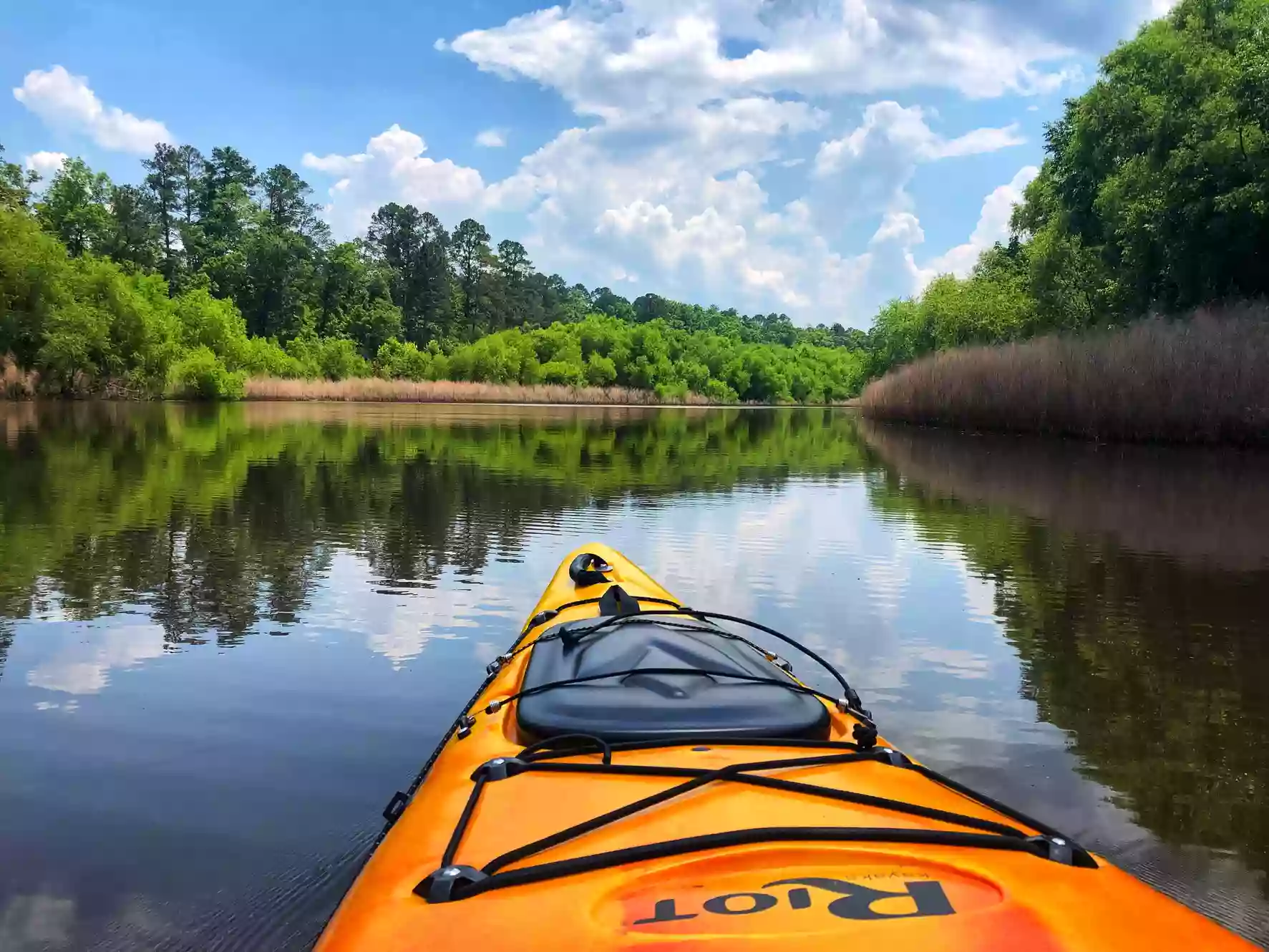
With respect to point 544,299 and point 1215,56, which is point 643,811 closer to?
point 1215,56

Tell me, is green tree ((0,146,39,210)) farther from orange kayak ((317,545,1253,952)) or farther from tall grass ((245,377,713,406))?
orange kayak ((317,545,1253,952))

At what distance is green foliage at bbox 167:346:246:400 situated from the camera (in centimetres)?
4088

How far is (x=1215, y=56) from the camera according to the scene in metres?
19.2

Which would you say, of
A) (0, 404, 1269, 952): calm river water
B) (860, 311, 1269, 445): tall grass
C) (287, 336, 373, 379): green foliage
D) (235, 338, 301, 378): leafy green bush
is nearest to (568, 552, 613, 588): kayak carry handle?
(0, 404, 1269, 952): calm river water

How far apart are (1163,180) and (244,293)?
183 ft

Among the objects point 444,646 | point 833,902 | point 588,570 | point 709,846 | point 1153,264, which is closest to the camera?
point 833,902

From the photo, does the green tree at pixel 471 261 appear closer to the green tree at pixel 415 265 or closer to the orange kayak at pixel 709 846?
the green tree at pixel 415 265

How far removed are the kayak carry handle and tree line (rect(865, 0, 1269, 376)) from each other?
15.9 meters

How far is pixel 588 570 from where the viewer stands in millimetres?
4766

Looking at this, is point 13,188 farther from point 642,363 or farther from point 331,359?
point 642,363

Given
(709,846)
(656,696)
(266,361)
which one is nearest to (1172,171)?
(656,696)

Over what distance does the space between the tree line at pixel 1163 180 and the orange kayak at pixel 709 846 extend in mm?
17520

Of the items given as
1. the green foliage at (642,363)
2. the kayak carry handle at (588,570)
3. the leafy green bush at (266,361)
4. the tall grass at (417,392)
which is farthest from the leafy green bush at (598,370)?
the kayak carry handle at (588,570)

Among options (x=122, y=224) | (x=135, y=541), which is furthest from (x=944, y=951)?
(x=122, y=224)
